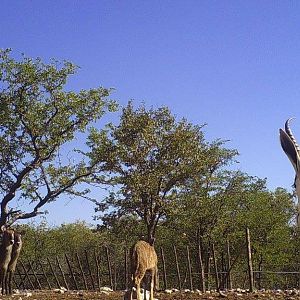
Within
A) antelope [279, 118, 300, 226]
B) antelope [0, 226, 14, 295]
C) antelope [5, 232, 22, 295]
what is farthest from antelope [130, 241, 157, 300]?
antelope [279, 118, 300, 226]

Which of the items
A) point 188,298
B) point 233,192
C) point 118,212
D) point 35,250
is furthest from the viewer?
point 35,250

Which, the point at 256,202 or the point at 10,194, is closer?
the point at 10,194

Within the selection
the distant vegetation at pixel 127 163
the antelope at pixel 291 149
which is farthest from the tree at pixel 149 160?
the antelope at pixel 291 149

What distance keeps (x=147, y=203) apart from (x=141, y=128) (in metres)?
3.66

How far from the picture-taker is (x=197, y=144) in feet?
98.4

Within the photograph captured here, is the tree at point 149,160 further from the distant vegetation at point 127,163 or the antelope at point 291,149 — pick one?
the antelope at point 291,149

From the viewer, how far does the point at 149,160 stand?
95.1 feet

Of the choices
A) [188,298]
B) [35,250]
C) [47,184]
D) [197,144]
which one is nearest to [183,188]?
[197,144]

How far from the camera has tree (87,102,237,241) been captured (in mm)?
27812

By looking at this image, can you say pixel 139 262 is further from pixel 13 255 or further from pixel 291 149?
pixel 291 149

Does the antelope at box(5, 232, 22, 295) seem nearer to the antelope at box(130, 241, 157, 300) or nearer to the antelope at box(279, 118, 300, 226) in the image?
the antelope at box(130, 241, 157, 300)

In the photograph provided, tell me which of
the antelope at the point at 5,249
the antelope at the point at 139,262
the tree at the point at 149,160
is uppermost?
the tree at the point at 149,160

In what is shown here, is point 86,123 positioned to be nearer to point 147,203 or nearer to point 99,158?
point 99,158

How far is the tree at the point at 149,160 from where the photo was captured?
27.8 meters
